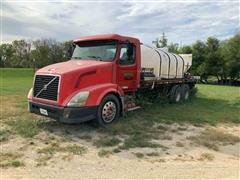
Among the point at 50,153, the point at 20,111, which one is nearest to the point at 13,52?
the point at 20,111

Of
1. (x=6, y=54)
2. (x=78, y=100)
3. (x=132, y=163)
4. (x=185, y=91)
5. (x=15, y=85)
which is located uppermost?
(x=6, y=54)

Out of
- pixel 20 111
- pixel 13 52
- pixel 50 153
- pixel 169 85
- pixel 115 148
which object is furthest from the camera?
pixel 13 52

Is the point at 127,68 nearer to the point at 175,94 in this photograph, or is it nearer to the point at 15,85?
the point at 175,94

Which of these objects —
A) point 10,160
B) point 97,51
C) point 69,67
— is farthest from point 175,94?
point 10,160

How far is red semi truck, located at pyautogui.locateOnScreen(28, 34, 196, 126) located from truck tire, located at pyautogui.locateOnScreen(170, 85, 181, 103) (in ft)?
6.69

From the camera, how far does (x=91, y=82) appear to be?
5938 mm

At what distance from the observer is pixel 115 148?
469 centimetres

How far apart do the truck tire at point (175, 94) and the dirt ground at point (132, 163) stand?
5.59 m

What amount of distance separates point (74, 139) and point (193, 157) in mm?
2590

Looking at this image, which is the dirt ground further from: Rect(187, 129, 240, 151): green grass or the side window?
the side window

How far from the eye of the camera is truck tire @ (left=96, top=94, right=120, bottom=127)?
597cm

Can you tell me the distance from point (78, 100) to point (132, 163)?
→ 83.9 inches

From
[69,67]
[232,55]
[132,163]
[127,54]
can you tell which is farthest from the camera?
[232,55]

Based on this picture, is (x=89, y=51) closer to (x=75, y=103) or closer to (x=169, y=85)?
(x=75, y=103)
